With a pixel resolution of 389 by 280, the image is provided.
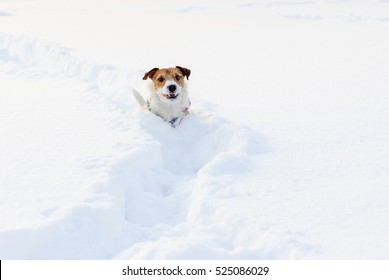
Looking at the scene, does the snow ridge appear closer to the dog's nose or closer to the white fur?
the white fur

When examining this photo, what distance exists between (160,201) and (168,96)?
182 cm

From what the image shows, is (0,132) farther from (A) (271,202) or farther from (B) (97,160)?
(A) (271,202)

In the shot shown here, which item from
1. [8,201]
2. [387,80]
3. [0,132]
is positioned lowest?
[8,201]

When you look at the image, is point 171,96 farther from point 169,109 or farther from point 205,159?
point 205,159

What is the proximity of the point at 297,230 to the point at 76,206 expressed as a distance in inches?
52.5

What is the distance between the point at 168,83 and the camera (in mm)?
5312

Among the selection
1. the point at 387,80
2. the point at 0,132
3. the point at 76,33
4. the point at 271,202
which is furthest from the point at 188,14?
the point at 271,202

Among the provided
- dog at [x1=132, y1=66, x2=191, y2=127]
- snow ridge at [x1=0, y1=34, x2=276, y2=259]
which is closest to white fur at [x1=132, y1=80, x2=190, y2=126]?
dog at [x1=132, y1=66, x2=191, y2=127]

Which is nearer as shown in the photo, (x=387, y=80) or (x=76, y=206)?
(x=76, y=206)

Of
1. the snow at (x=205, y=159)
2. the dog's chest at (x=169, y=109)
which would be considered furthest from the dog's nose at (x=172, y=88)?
the snow at (x=205, y=159)

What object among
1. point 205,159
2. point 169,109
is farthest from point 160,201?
point 169,109

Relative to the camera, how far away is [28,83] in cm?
643

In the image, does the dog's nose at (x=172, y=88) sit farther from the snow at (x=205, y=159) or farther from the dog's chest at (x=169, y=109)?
the snow at (x=205, y=159)

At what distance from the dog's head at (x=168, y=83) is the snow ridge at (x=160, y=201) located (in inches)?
10.7
